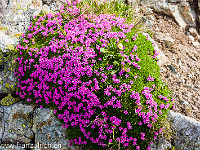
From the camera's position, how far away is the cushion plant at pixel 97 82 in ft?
16.4

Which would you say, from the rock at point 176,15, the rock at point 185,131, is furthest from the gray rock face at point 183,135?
the rock at point 176,15

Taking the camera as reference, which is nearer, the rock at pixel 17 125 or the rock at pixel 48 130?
the rock at pixel 48 130

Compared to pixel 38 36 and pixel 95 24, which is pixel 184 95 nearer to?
pixel 95 24

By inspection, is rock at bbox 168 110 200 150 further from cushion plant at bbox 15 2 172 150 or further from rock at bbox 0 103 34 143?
rock at bbox 0 103 34 143

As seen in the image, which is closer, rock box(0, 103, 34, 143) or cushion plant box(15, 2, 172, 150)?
cushion plant box(15, 2, 172, 150)

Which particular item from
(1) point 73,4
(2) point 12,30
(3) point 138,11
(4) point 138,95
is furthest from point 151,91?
(2) point 12,30

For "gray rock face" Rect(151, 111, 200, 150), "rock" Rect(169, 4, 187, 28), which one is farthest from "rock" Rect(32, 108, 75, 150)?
"rock" Rect(169, 4, 187, 28)

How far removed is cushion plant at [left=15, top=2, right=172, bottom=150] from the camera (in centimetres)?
501

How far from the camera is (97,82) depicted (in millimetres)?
5148

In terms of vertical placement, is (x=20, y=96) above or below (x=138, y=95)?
below

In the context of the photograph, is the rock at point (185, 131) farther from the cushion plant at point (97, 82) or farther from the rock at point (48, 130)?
the rock at point (48, 130)

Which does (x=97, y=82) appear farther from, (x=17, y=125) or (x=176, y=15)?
(x=176, y=15)

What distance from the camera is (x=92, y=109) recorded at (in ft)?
17.0

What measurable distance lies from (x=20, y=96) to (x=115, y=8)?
4.88 m
